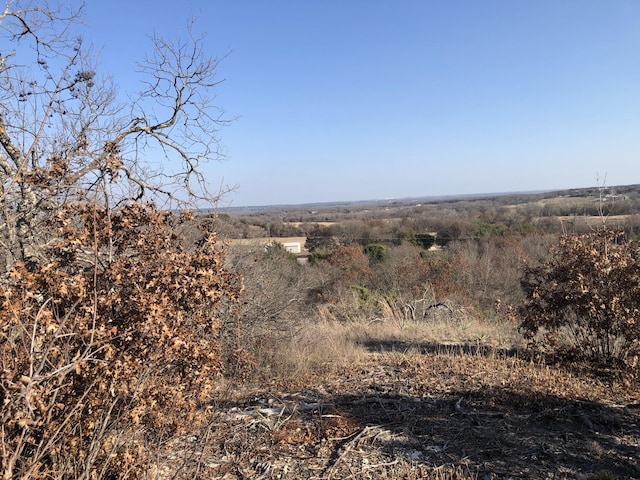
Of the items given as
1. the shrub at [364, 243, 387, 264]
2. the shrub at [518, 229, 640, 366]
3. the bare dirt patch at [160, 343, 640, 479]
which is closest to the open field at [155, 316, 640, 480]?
the bare dirt patch at [160, 343, 640, 479]

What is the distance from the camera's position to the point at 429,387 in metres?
5.66

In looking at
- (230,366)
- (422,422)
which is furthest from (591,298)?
(230,366)

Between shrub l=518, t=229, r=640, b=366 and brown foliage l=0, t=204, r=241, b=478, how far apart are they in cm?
471

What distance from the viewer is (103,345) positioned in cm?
264

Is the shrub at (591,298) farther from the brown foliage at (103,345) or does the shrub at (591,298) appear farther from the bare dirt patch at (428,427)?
the brown foliage at (103,345)

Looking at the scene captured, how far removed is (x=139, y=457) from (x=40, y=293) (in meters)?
1.17

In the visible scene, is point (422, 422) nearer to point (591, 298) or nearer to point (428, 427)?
point (428, 427)

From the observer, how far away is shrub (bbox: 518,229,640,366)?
5.74m

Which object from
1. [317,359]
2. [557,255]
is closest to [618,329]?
[557,255]

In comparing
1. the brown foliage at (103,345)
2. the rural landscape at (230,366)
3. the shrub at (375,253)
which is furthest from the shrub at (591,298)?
the shrub at (375,253)

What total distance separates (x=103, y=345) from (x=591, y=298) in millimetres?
5536

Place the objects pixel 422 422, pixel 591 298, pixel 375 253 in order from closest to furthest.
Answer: pixel 422 422, pixel 591 298, pixel 375 253

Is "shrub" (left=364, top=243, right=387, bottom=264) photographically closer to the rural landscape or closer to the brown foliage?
the rural landscape

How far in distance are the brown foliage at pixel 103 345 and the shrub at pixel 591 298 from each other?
471cm
